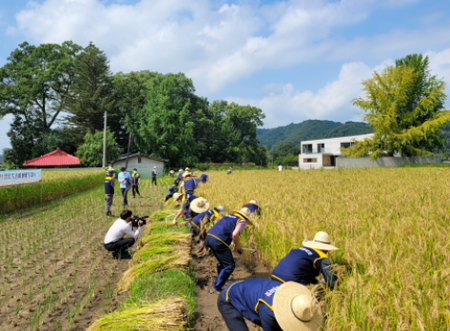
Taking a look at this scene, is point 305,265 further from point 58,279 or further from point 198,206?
point 58,279

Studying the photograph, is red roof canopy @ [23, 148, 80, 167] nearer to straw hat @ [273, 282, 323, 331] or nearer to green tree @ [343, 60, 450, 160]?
green tree @ [343, 60, 450, 160]

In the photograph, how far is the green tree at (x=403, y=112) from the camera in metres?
30.2

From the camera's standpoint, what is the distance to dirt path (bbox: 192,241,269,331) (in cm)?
370

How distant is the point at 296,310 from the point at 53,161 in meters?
44.6

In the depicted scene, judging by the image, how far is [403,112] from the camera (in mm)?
32125

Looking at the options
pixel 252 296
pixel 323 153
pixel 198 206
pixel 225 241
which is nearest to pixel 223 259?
pixel 225 241

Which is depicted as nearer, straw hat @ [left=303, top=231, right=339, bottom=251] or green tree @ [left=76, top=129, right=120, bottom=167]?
straw hat @ [left=303, top=231, right=339, bottom=251]

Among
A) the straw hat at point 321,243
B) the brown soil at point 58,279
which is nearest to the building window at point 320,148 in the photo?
the brown soil at point 58,279

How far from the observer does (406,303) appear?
2.17 m

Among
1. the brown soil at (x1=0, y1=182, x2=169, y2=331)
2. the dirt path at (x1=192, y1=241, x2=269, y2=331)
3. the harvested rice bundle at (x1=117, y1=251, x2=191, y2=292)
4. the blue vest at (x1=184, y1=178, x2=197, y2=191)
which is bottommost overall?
the dirt path at (x1=192, y1=241, x2=269, y2=331)

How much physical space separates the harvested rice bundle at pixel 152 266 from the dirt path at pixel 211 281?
1.53 ft

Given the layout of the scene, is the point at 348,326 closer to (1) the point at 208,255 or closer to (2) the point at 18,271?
(1) the point at 208,255

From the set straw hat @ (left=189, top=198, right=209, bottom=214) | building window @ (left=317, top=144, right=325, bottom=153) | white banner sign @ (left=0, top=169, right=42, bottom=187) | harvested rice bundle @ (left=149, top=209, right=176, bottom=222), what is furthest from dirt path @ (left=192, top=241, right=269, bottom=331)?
building window @ (left=317, top=144, right=325, bottom=153)

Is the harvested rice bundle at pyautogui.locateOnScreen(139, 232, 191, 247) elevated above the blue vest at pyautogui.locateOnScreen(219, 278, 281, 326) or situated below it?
below
